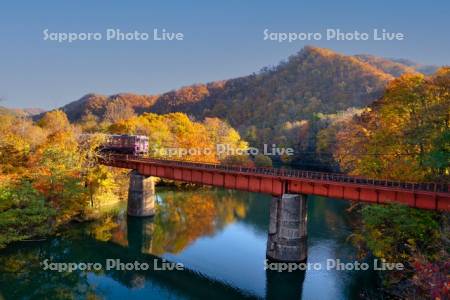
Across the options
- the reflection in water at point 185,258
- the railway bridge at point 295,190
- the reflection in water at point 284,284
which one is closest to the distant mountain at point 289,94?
the reflection in water at point 185,258

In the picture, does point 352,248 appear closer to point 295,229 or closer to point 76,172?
point 295,229

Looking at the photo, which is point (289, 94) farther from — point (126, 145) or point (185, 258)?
point (185, 258)

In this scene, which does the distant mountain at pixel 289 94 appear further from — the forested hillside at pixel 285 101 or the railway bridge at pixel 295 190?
the railway bridge at pixel 295 190

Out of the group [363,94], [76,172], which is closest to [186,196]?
[76,172]

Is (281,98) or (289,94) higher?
(289,94)

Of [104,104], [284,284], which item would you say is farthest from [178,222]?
[104,104]

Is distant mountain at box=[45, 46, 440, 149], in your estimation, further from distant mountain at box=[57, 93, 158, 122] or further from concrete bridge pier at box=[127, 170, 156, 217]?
concrete bridge pier at box=[127, 170, 156, 217]
